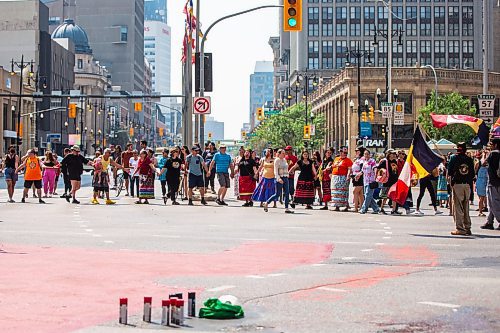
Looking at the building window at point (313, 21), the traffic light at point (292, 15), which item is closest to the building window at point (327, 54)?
the building window at point (313, 21)

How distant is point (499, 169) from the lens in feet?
62.4

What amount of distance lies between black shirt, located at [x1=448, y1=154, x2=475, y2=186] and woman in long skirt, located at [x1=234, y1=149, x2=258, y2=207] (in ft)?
39.1

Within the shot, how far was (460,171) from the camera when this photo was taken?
1823cm

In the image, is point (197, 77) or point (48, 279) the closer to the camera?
point (48, 279)

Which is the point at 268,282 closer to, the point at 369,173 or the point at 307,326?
the point at 307,326

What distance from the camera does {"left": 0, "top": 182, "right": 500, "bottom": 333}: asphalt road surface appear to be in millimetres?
8570

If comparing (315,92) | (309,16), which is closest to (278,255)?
(315,92)

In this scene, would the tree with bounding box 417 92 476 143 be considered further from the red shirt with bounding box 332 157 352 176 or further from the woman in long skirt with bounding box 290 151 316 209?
the red shirt with bounding box 332 157 352 176

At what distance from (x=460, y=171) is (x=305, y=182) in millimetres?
10462

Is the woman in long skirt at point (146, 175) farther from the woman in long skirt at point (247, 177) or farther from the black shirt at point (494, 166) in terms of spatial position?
the black shirt at point (494, 166)

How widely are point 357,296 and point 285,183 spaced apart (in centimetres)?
1640

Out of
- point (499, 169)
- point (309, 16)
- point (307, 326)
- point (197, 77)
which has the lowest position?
point (307, 326)

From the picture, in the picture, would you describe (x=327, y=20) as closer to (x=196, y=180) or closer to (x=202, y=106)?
(x=202, y=106)

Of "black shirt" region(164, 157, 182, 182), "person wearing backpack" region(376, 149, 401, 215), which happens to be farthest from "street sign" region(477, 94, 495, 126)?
"black shirt" region(164, 157, 182, 182)
